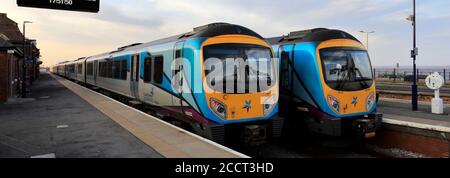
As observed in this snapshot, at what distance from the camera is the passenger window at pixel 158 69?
29.2 feet

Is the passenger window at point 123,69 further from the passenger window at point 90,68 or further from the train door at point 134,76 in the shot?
the passenger window at point 90,68

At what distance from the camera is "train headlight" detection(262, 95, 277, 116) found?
7.72m

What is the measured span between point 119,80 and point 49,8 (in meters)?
6.47

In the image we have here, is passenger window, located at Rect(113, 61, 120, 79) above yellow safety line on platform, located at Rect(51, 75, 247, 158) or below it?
above

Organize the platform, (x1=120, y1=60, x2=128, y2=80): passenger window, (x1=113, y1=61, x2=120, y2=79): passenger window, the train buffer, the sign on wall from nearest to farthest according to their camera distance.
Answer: the train buffer → the sign on wall → the platform → (x1=120, y1=60, x2=128, y2=80): passenger window → (x1=113, y1=61, x2=120, y2=79): passenger window

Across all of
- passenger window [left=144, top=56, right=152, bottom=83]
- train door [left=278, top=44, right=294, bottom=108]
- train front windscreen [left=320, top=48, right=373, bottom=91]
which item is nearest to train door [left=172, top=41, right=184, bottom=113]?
passenger window [left=144, top=56, right=152, bottom=83]

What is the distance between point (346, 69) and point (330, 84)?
85 cm

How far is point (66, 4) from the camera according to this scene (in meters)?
7.96

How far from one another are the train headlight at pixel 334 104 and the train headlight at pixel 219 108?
9.96 ft

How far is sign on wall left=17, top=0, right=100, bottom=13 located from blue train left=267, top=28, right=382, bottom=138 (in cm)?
580

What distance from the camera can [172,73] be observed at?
8148mm

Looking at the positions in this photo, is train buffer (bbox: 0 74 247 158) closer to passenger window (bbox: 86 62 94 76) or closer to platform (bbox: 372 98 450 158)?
platform (bbox: 372 98 450 158)
